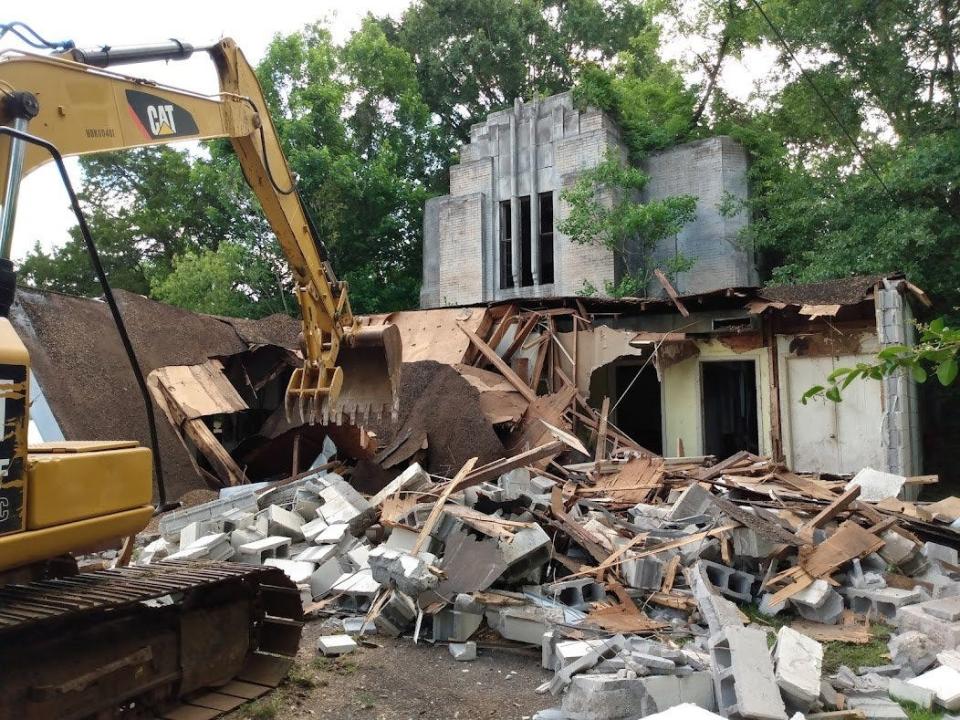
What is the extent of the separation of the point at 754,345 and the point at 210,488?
951cm

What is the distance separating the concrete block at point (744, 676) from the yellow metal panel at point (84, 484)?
3.49 meters

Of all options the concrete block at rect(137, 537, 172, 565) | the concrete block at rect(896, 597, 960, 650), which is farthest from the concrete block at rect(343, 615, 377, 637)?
the concrete block at rect(896, 597, 960, 650)

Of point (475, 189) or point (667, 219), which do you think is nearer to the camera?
point (667, 219)

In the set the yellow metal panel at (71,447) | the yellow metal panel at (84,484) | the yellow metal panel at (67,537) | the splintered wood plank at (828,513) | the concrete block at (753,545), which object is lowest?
the concrete block at (753,545)

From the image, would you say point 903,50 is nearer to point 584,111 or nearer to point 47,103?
point 584,111

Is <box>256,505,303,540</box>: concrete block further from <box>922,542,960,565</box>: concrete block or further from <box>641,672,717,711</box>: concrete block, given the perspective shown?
<box>922,542,960,565</box>: concrete block

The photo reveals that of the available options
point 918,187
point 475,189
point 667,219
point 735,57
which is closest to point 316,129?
point 475,189

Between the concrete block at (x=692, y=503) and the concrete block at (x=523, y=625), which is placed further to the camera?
the concrete block at (x=692, y=503)

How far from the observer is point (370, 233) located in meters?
23.8

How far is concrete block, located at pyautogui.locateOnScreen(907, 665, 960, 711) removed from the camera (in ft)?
14.0

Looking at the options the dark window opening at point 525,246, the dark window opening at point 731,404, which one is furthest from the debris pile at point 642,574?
the dark window opening at point 525,246

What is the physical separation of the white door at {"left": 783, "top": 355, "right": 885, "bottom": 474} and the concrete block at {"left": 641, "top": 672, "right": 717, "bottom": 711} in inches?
332

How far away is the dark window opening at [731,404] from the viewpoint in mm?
15554

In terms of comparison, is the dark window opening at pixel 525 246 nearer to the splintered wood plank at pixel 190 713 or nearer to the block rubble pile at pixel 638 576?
the block rubble pile at pixel 638 576
